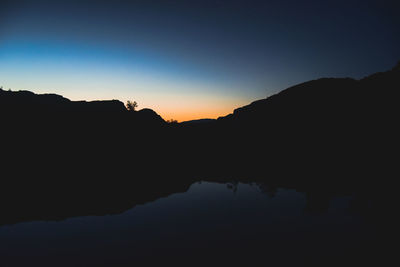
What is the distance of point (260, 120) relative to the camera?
235 ft

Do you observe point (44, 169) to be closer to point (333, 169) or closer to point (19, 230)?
point (19, 230)

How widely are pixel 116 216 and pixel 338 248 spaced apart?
16.1 metres

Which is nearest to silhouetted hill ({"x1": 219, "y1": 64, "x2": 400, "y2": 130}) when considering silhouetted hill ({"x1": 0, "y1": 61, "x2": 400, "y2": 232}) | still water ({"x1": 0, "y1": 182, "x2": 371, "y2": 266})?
silhouetted hill ({"x1": 0, "y1": 61, "x2": 400, "y2": 232})

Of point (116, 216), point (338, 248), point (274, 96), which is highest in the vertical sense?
point (274, 96)

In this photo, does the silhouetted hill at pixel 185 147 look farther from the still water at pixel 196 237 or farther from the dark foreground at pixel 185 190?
the still water at pixel 196 237

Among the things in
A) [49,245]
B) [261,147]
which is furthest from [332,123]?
[49,245]

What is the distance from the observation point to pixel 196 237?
37.9 feet

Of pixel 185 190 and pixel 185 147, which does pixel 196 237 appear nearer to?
pixel 185 190

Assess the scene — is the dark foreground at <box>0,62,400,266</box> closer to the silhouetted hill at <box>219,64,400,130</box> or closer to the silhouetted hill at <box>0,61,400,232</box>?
the silhouetted hill at <box>0,61,400,232</box>

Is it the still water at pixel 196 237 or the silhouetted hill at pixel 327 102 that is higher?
the silhouetted hill at pixel 327 102

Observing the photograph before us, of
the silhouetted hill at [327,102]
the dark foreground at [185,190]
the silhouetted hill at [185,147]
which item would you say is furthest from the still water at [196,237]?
the silhouetted hill at [327,102]

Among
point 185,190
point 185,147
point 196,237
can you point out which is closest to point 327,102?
point 185,147

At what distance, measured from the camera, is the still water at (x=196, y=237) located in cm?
938

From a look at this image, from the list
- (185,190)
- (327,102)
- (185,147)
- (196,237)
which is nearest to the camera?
(196,237)
